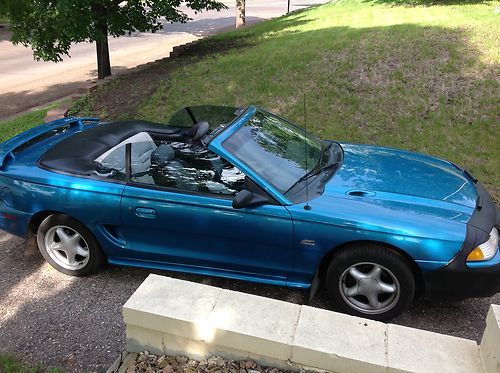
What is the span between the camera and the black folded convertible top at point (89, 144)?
4.00 meters

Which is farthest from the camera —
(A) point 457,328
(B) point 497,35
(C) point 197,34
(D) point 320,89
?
(C) point 197,34

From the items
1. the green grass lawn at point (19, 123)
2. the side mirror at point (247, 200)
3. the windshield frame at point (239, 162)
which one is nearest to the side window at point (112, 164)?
the windshield frame at point (239, 162)

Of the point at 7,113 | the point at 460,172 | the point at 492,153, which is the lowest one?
the point at 7,113

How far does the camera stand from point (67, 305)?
3.79 metres

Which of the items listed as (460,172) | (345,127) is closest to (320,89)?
(345,127)

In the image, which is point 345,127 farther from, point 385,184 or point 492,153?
point 385,184

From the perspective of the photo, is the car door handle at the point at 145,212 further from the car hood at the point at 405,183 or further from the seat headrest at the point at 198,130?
the car hood at the point at 405,183

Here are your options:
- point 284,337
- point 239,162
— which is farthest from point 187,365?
point 239,162

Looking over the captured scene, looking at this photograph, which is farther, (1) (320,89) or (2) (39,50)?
(2) (39,50)

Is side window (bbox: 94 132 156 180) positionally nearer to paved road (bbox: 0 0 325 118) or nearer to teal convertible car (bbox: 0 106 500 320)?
teal convertible car (bbox: 0 106 500 320)

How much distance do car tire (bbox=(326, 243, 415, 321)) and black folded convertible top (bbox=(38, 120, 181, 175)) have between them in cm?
205

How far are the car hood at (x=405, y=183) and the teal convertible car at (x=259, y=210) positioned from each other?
0.6 inches

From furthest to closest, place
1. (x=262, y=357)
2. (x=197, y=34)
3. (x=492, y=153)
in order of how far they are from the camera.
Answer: (x=197, y=34)
(x=492, y=153)
(x=262, y=357)

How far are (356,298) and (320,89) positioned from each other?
4.98m
